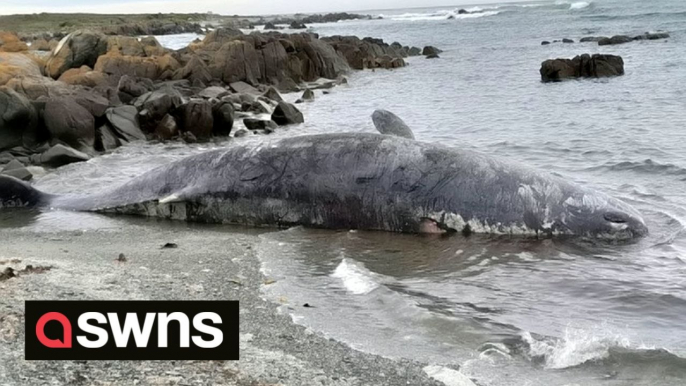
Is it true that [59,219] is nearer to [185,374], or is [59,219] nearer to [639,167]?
[185,374]

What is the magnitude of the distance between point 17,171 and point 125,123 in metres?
3.65

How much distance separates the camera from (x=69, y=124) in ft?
40.1

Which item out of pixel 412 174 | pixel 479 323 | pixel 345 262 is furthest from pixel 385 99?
pixel 479 323

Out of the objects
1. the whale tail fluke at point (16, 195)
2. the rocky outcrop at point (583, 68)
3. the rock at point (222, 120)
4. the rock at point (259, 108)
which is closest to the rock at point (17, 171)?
the whale tail fluke at point (16, 195)

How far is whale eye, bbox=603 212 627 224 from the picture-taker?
24.0 ft

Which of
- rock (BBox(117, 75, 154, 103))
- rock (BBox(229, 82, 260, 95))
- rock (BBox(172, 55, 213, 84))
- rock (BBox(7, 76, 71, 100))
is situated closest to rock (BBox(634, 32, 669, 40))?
rock (BBox(229, 82, 260, 95))

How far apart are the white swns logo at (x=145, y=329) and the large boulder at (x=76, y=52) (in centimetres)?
1893

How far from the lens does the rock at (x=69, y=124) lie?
12.2 metres

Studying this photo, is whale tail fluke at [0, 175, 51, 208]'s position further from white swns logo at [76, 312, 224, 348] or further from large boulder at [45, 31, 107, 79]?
large boulder at [45, 31, 107, 79]

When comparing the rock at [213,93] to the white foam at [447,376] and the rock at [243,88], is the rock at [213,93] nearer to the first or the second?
the rock at [243,88]

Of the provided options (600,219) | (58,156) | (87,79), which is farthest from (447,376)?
(87,79)

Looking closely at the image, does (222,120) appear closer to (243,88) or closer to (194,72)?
(243,88)

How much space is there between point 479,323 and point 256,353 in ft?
5.51

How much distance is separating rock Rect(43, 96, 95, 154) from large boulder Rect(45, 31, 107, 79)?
10.0 meters
